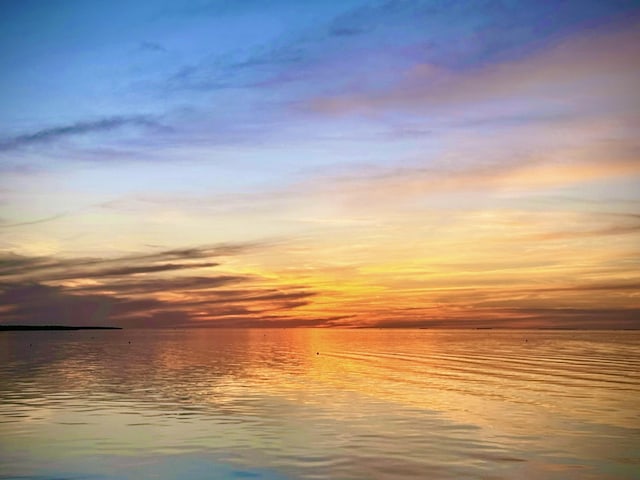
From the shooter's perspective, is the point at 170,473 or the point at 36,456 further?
the point at 36,456

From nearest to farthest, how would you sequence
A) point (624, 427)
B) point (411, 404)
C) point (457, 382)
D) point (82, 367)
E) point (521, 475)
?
point (521, 475) → point (624, 427) → point (411, 404) → point (457, 382) → point (82, 367)

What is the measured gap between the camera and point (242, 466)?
24.9m

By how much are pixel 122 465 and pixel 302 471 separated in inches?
274

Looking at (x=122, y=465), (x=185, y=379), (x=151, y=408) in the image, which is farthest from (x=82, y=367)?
(x=122, y=465)

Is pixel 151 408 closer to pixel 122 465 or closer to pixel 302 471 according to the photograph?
pixel 122 465

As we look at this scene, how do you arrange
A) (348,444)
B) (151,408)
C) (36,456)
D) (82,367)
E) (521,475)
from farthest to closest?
(82,367) < (151,408) < (348,444) < (36,456) < (521,475)

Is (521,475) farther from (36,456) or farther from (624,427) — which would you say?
(36,456)

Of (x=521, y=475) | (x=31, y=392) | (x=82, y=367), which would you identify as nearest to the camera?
(x=521, y=475)

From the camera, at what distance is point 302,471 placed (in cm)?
2389

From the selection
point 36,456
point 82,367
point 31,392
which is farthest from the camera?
point 82,367

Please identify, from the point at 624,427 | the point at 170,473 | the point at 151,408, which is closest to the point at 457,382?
the point at 624,427

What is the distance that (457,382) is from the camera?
183ft

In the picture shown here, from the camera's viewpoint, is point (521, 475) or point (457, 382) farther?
point (457, 382)

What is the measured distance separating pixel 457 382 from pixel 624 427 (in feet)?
74.3
